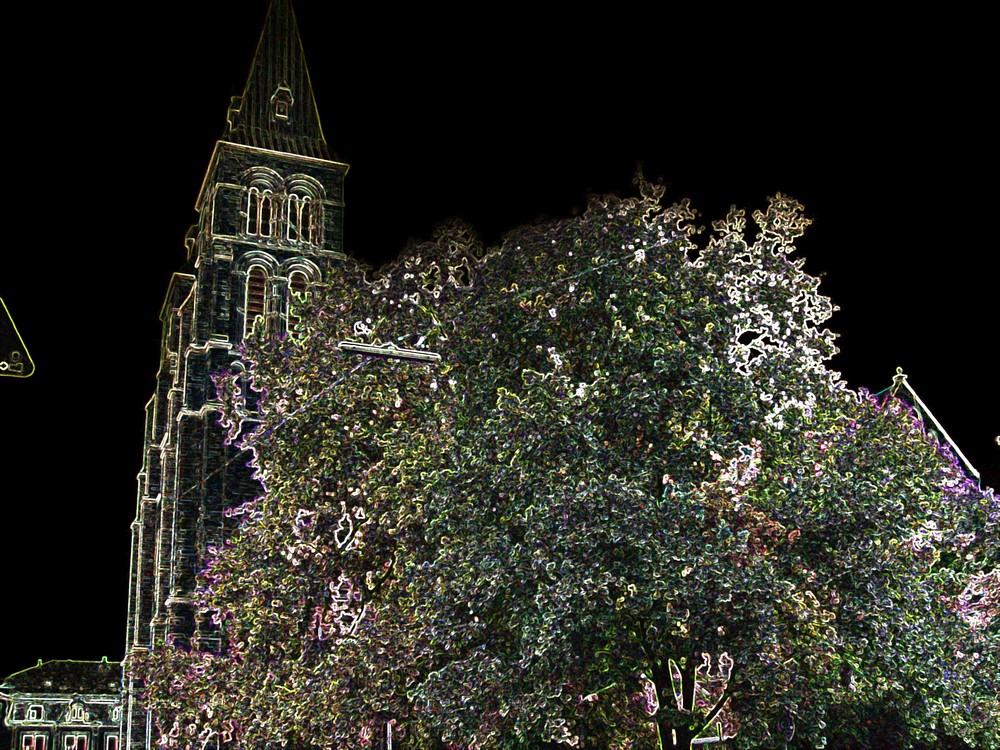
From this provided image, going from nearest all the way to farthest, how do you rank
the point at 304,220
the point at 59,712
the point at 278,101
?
the point at 304,220 → the point at 278,101 → the point at 59,712

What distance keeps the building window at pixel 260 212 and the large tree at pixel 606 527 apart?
101 ft

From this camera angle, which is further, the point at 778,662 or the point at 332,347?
the point at 332,347

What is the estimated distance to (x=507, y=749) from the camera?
17719 millimetres

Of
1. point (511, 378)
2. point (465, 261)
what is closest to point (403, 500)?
point (511, 378)

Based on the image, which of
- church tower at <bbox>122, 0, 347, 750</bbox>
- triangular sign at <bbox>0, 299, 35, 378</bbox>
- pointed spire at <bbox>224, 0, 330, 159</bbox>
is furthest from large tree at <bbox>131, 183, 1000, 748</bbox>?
pointed spire at <bbox>224, 0, 330, 159</bbox>

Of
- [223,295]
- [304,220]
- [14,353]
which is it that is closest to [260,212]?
[304,220]

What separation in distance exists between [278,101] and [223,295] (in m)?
10.9

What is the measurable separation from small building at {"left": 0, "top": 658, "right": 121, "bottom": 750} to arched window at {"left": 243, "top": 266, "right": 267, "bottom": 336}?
119 feet

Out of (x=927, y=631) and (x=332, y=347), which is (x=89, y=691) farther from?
(x=927, y=631)

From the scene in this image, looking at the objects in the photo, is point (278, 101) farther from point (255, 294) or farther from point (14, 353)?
point (14, 353)

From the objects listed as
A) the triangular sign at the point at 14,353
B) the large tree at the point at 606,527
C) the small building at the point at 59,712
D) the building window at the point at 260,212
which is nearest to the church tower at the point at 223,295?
the building window at the point at 260,212

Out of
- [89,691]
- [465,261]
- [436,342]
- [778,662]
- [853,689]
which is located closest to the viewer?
[778,662]

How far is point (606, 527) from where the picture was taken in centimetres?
1720

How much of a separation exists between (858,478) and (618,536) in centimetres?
459
